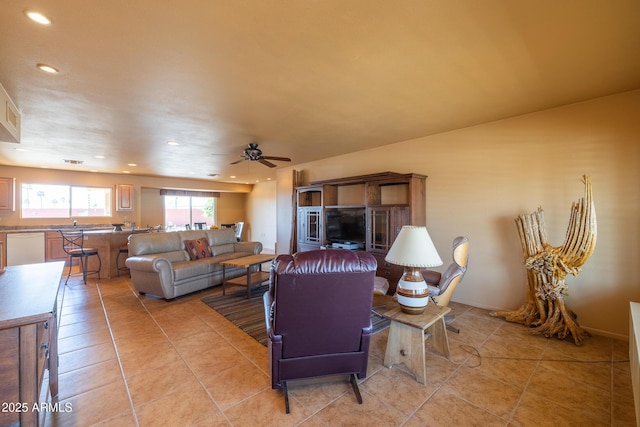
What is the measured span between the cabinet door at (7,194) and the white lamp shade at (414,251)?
8.94m

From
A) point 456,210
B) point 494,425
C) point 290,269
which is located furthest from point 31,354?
point 456,210

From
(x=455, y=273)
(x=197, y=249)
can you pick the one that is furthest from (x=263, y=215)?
(x=455, y=273)

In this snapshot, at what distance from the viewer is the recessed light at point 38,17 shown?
1557 mm

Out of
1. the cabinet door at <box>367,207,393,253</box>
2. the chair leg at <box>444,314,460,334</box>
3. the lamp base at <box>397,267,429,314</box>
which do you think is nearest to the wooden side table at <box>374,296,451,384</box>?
the lamp base at <box>397,267,429,314</box>

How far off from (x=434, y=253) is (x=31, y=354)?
8.01ft

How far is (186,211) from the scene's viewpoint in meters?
9.98

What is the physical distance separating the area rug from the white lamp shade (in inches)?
49.5

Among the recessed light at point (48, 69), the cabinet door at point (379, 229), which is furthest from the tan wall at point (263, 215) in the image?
the recessed light at point (48, 69)

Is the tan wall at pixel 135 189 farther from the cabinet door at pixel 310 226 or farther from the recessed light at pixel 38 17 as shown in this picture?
the recessed light at pixel 38 17

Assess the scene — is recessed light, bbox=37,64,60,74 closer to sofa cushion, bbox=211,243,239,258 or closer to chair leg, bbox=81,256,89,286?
sofa cushion, bbox=211,243,239,258

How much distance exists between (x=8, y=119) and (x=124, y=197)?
5.74 m

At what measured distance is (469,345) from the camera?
8.68 feet

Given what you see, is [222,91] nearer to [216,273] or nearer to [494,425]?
[216,273]

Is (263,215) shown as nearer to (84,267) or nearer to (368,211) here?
(84,267)
